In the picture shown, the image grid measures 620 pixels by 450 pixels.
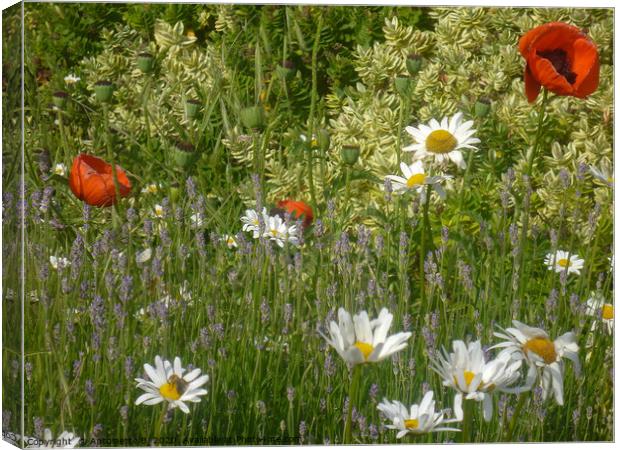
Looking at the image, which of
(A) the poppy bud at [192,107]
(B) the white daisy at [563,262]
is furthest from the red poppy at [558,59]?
(A) the poppy bud at [192,107]

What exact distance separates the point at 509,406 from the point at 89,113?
1736mm

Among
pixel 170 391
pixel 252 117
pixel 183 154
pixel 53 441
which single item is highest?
pixel 252 117

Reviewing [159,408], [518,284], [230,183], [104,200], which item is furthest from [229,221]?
[518,284]

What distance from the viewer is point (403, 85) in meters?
3.91

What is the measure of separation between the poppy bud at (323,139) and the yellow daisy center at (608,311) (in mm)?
1159

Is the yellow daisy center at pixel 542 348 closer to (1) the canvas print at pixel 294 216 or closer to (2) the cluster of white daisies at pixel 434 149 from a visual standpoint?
(1) the canvas print at pixel 294 216

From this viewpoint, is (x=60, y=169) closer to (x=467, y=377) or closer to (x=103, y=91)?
(x=103, y=91)

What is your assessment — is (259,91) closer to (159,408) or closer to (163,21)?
(163,21)

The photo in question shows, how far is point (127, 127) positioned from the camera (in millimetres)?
3809

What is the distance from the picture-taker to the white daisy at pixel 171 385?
11.8 feet

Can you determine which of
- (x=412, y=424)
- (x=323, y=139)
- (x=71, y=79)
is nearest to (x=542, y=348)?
(x=412, y=424)

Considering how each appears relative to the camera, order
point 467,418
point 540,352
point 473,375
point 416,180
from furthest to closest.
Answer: point 416,180, point 467,418, point 540,352, point 473,375

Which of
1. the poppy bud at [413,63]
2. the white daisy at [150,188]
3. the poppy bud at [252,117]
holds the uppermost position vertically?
the poppy bud at [413,63]

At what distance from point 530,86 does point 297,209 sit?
0.92m
